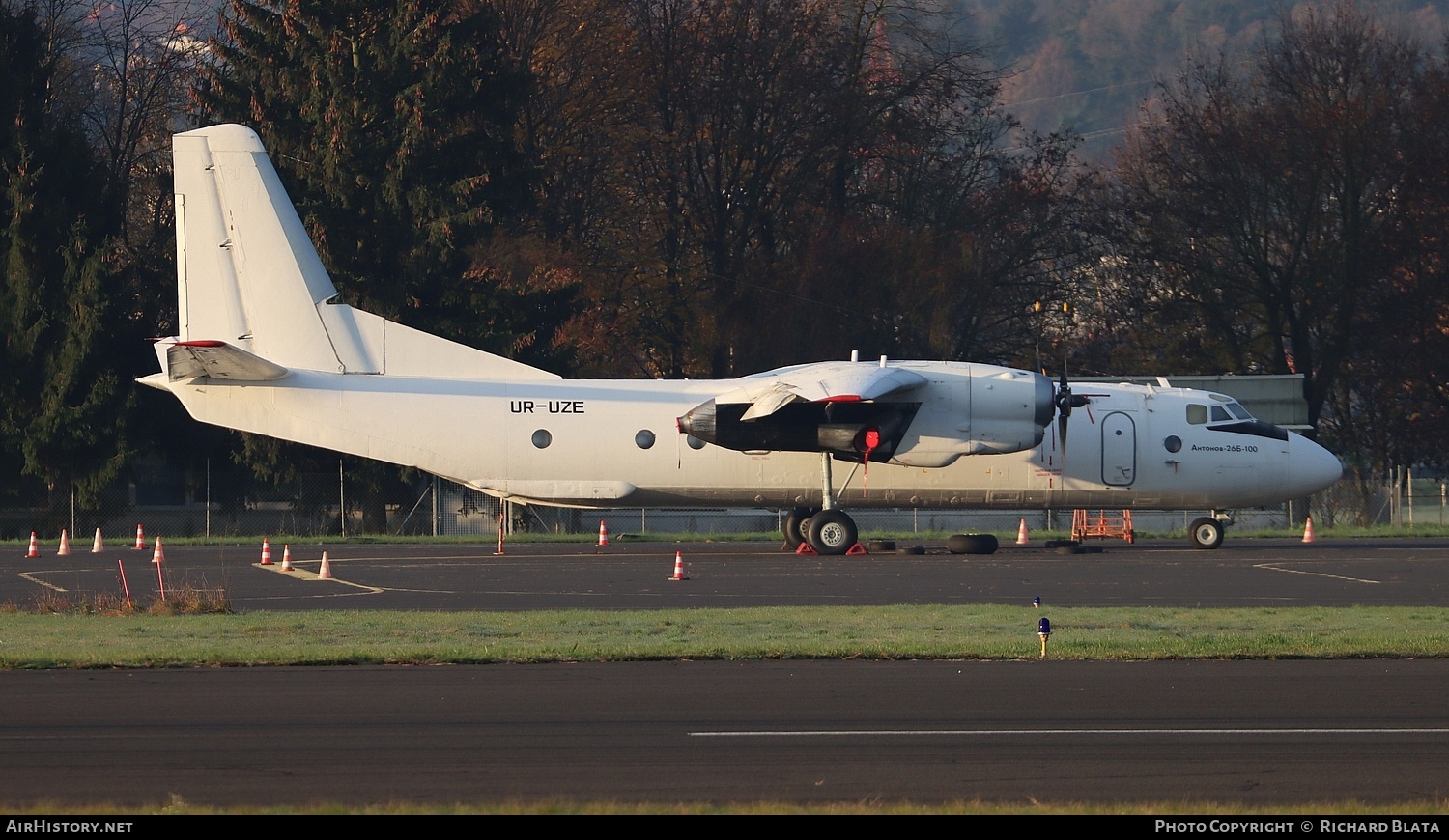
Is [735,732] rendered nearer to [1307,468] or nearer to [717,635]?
[717,635]

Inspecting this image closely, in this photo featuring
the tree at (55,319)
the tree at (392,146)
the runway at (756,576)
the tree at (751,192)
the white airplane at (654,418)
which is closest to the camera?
the runway at (756,576)

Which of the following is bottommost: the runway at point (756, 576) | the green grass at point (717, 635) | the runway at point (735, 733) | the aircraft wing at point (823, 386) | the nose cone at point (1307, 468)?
the runway at point (735, 733)

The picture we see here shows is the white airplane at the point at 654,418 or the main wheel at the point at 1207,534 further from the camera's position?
the main wheel at the point at 1207,534

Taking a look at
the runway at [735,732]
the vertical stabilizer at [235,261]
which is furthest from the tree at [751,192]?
the runway at [735,732]

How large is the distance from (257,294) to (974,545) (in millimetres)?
14306

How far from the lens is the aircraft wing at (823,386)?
85.5 feet

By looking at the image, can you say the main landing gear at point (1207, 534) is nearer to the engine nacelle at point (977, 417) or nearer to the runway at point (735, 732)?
the engine nacelle at point (977, 417)

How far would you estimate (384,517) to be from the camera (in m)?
40.8

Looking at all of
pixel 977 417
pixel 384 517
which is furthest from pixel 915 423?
pixel 384 517

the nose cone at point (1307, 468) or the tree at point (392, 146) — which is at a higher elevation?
the tree at point (392, 146)

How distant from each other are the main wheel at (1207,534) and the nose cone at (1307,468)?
1.69 metres

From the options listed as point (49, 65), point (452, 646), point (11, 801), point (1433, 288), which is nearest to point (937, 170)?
point (1433, 288)

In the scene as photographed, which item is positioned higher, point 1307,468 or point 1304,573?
point 1307,468

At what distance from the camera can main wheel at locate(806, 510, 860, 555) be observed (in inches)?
1082
